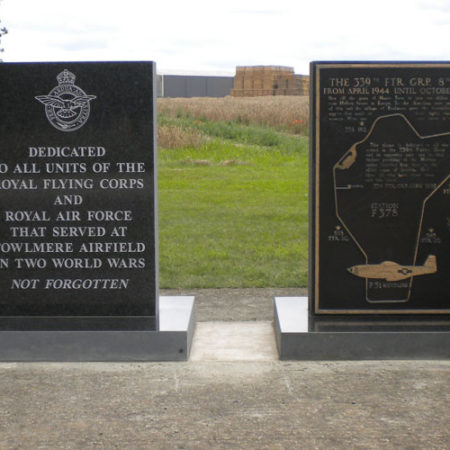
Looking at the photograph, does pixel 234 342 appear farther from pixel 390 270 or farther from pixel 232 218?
pixel 232 218

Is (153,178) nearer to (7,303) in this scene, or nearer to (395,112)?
(7,303)

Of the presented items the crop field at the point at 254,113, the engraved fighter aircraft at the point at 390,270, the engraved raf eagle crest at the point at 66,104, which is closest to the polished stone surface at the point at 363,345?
the engraved fighter aircraft at the point at 390,270

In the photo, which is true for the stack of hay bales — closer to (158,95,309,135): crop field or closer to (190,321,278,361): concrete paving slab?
(158,95,309,135): crop field

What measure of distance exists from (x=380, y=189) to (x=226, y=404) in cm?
166

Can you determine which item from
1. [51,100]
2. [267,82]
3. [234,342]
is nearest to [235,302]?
[234,342]

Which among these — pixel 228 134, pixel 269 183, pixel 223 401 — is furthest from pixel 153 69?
pixel 228 134

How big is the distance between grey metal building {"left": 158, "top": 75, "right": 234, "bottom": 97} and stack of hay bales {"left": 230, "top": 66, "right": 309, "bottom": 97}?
3.08 m

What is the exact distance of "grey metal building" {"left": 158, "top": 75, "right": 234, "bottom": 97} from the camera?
155ft

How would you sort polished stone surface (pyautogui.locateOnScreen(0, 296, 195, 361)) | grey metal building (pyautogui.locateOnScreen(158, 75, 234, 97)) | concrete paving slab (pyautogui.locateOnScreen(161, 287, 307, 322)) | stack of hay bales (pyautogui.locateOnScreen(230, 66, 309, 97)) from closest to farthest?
polished stone surface (pyautogui.locateOnScreen(0, 296, 195, 361))
concrete paving slab (pyautogui.locateOnScreen(161, 287, 307, 322))
stack of hay bales (pyautogui.locateOnScreen(230, 66, 309, 97))
grey metal building (pyautogui.locateOnScreen(158, 75, 234, 97))

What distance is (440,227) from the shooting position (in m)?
4.67

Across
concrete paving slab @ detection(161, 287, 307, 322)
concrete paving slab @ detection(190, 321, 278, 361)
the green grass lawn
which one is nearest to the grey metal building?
the green grass lawn

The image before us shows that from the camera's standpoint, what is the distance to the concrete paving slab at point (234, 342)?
15.5 feet

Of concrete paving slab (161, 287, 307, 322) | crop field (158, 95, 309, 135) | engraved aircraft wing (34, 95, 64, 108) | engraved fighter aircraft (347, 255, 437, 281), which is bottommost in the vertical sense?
concrete paving slab (161, 287, 307, 322)

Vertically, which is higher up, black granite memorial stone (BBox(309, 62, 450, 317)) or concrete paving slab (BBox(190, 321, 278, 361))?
black granite memorial stone (BBox(309, 62, 450, 317))
